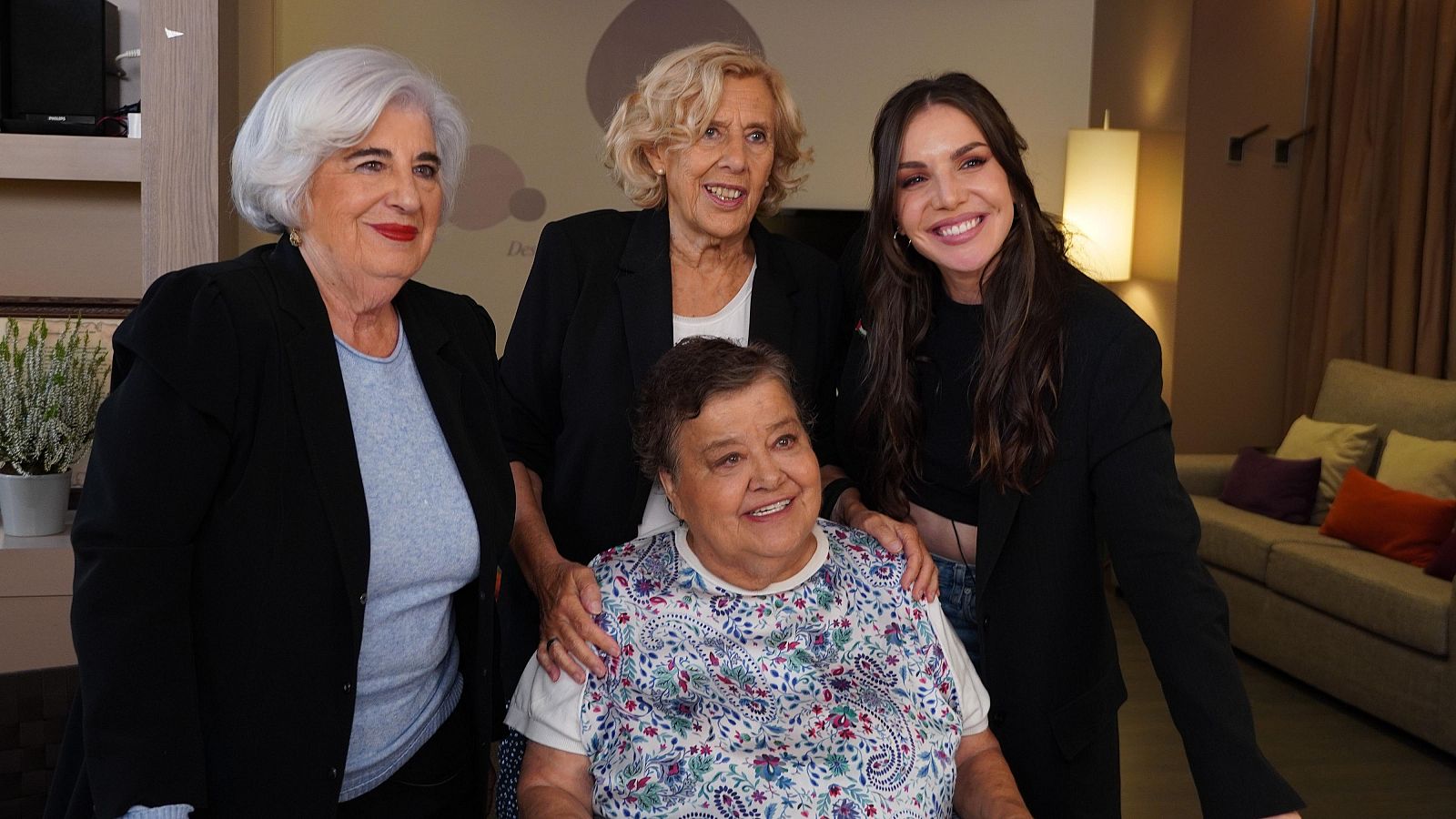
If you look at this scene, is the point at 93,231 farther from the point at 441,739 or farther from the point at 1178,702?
the point at 1178,702

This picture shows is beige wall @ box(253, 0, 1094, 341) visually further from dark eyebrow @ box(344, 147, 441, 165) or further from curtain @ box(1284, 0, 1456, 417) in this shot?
dark eyebrow @ box(344, 147, 441, 165)

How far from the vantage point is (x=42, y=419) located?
8.36 ft

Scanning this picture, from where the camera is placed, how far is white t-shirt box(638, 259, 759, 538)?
2088mm

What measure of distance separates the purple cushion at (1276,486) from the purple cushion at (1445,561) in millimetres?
831

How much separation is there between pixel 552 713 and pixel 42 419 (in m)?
1.51

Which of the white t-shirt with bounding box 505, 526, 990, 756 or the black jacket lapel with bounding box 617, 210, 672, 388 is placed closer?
the white t-shirt with bounding box 505, 526, 990, 756

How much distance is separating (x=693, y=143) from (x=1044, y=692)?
1.06m

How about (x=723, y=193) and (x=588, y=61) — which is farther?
(x=588, y=61)

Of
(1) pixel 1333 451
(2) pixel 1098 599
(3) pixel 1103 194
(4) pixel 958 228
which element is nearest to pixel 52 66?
(4) pixel 958 228

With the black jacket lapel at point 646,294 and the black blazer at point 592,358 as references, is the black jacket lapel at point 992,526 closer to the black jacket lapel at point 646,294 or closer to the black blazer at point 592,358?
the black blazer at point 592,358

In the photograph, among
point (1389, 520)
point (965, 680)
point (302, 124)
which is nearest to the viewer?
point (302, 124)

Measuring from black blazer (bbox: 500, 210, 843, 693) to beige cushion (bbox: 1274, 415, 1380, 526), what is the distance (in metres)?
3.65

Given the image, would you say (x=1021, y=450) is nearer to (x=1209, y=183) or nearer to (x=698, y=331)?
(x=698, y=331)

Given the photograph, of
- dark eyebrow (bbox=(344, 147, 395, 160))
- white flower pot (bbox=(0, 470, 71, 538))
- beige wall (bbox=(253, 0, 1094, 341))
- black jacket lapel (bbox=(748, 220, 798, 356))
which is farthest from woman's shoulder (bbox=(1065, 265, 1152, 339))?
beige wall (bbox=(253, 0, 1094, 341))
